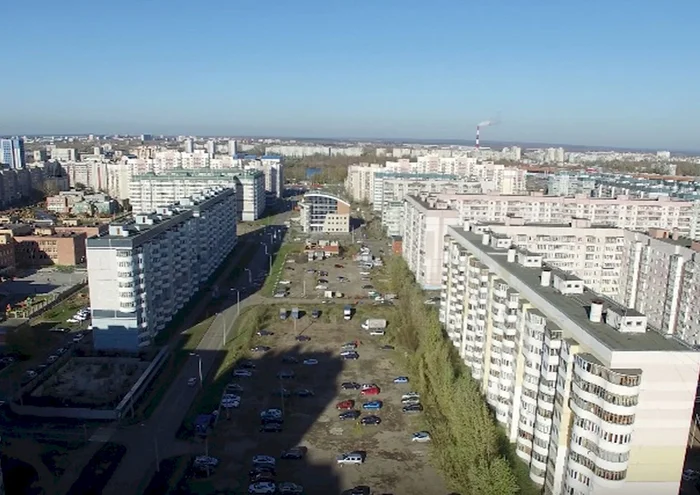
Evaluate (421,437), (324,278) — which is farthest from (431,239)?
(421,437)

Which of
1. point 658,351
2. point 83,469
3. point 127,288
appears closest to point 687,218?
point 658,351

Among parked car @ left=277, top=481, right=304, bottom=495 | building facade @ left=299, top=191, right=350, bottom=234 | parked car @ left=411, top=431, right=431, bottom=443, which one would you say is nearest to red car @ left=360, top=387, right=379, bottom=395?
parked car @ left=411, top=431, right=431, bottom=443

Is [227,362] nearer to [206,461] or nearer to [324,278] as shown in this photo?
[206,461]

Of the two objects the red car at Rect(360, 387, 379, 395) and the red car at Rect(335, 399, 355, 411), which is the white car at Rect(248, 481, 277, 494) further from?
the red car at Rect(360, 387, 379, 395)

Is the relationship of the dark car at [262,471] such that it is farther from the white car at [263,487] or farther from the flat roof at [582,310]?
the flat roof at [582,310]

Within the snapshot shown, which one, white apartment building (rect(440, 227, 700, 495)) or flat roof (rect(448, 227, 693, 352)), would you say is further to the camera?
flat roof (rect(448, 227, 693, 352))

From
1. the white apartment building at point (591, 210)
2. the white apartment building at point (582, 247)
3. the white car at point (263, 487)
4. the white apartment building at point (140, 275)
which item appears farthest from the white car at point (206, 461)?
the white apartment building at point (591, 210)
